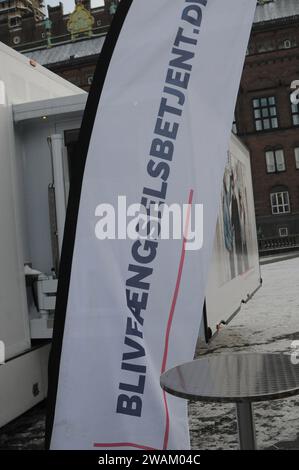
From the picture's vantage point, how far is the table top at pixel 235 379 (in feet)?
7.47

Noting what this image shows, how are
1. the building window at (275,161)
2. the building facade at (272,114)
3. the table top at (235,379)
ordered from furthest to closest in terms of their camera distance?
1. the building window at (275,161)
2. the building facade at (272,114)
3. the table top at (235,379)

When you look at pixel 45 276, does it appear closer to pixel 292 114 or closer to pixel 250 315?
pixel 250 315

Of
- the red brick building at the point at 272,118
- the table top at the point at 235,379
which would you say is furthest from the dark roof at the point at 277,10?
the table top at the point at 235,379

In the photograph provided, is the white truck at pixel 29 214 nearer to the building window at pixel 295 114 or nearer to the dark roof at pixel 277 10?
the building window at pixel 295 114

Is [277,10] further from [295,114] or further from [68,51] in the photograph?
[68,51]

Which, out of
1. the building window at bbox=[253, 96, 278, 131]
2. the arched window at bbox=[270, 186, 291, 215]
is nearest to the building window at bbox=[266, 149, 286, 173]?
the arched window at bbox=[270, 186, 291, 215]

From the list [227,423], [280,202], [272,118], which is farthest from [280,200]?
[227,423]

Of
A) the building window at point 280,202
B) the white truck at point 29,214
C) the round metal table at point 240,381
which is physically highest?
the building window at point 280,202

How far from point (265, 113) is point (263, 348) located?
3415 cm

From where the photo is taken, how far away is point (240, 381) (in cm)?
251

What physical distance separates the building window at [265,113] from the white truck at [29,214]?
35.4m

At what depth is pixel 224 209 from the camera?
20.7ft

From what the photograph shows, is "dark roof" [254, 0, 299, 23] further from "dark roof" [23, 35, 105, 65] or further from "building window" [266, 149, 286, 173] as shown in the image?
"dark roof" [23, 35, 105, 65]

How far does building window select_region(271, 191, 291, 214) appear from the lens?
37.2 meters
